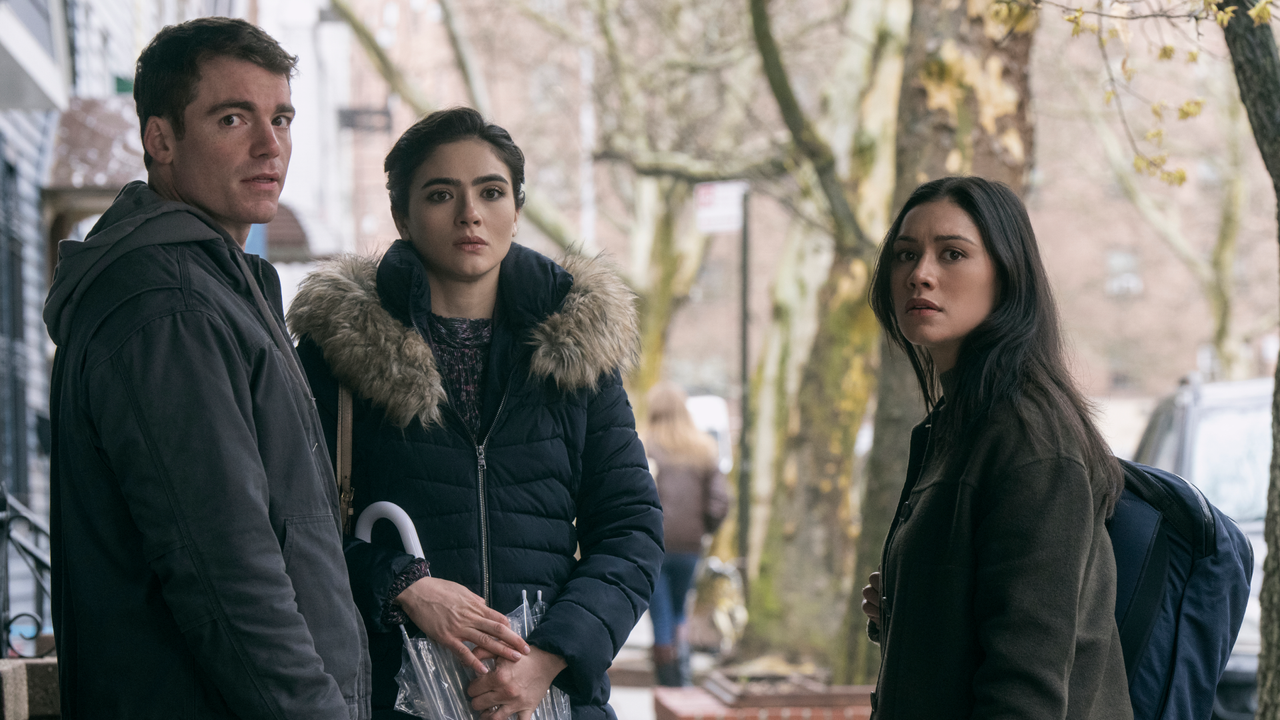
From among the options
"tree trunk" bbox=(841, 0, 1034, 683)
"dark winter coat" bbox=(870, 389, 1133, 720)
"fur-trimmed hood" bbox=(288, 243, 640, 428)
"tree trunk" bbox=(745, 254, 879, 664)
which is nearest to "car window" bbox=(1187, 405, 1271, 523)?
"tree trunk" bbox=(841, 0, 1034, 683)

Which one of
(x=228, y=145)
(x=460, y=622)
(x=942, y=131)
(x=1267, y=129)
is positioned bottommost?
(x=460, y=622)

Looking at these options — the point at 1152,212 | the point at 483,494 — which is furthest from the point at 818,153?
the point at 1152,212

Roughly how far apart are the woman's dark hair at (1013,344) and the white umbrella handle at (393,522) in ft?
3.85

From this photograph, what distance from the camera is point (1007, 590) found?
2.23 meters

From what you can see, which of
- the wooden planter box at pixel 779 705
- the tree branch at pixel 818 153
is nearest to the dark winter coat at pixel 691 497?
the tree branch at pixel 818 153

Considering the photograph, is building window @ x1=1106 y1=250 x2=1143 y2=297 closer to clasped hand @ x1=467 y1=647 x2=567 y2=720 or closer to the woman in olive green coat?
the woman in olive green coat

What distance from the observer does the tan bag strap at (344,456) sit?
2896 millimetres

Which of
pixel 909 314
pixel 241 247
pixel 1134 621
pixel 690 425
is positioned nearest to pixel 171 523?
pixel 241 247

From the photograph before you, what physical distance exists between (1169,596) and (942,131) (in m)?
4.83

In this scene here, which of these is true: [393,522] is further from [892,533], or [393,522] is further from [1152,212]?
[1152,212]

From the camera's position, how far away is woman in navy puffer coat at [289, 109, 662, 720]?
279 cm

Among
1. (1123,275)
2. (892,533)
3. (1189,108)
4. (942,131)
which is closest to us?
(892,533)

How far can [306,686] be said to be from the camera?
2.17 metres

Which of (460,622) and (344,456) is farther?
(344,456)
